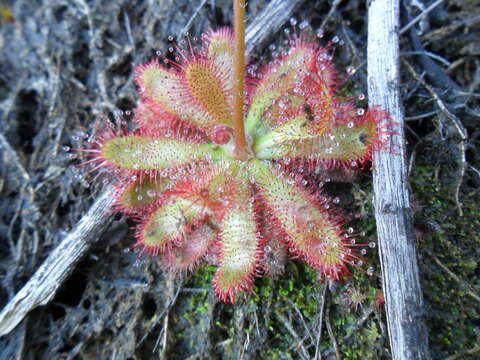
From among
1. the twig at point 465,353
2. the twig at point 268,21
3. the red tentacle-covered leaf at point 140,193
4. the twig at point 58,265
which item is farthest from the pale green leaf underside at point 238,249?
the twig at point 268,21

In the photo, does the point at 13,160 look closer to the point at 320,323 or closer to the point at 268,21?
the point at 268,21

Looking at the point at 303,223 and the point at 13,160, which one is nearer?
the point at 303,223

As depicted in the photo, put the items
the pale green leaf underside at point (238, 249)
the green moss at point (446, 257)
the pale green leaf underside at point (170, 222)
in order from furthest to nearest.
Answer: the pale green leaf underside at point (170, 222) → the pale green leaf underside at point (238, 249) → the green moss at point (446, 257)

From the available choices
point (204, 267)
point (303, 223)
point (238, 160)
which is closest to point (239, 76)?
point (238, 160)

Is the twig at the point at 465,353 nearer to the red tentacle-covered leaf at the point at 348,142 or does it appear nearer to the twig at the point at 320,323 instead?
the twig at the point at 320,323

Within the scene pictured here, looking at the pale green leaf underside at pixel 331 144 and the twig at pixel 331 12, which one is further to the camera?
the twig at pixel 331 12

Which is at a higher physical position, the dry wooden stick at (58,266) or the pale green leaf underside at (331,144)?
the pale green leaf underside at (331,144)

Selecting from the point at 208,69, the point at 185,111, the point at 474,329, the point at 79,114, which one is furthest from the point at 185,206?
the point at 474,329
